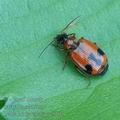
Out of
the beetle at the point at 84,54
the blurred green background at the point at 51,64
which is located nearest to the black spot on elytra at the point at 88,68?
the beetle at the point at 84,54

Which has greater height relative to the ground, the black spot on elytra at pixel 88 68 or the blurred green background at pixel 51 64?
the blurred green background at pixel 51 64

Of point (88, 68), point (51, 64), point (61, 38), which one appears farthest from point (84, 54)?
point (51, 64)

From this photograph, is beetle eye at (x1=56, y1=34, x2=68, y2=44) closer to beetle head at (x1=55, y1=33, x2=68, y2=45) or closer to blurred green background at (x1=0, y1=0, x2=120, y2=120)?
beetle head at (x1=55, y1=33, x2=68, y2=45)

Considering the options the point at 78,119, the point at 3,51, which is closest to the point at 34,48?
the point at 3,51

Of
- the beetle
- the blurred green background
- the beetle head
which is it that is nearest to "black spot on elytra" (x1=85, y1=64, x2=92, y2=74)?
the beetle

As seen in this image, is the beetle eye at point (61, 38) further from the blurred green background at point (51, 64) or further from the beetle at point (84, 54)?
the blurred green background at point (51, 64)
